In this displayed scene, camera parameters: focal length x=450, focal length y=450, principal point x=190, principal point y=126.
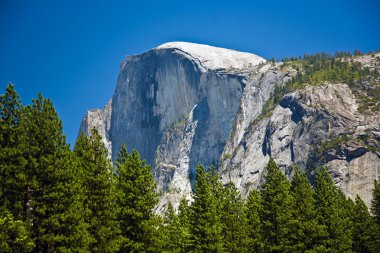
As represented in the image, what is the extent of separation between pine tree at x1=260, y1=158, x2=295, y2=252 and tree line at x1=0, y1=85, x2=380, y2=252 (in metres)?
0.13

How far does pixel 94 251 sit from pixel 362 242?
51.3 meters

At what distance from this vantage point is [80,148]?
41906mm

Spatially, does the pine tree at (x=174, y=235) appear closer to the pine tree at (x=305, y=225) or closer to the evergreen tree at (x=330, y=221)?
the pine tree at (x=305, y=225)

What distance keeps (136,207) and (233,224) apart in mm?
19844

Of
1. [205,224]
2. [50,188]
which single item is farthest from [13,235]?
[205,224]

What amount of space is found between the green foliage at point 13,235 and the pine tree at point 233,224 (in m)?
29.1

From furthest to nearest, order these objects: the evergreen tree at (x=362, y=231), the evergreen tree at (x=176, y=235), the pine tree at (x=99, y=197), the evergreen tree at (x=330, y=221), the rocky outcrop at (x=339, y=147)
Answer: the rocky outcrop at (x=339, y=147) → the evergreen tree at (x=362, y=231) → the evergreen tree at (x=330, y=221) → the evergreen tree at (x=176, y=235) → the pine tree at (x=99, y=197)

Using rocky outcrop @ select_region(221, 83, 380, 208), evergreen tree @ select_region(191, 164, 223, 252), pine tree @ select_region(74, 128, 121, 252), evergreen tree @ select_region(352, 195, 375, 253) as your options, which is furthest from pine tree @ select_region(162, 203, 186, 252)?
rocky outcrop @ select_region(221, 83, 380, 208)

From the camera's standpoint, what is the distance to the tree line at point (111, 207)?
32.3 metres

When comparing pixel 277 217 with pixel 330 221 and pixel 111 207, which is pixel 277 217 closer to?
pixel 330 221

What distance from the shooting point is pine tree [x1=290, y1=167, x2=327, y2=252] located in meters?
57.1

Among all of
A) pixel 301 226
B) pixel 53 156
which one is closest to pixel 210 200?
pixel 301 226

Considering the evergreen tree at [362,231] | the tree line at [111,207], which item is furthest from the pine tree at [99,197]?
the evergreen tree at [362,231]

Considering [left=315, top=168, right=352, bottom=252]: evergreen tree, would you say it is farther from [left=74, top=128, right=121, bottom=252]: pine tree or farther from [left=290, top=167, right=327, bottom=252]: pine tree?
[left=74, top=128, right=121, bottom=252]: pine tree
